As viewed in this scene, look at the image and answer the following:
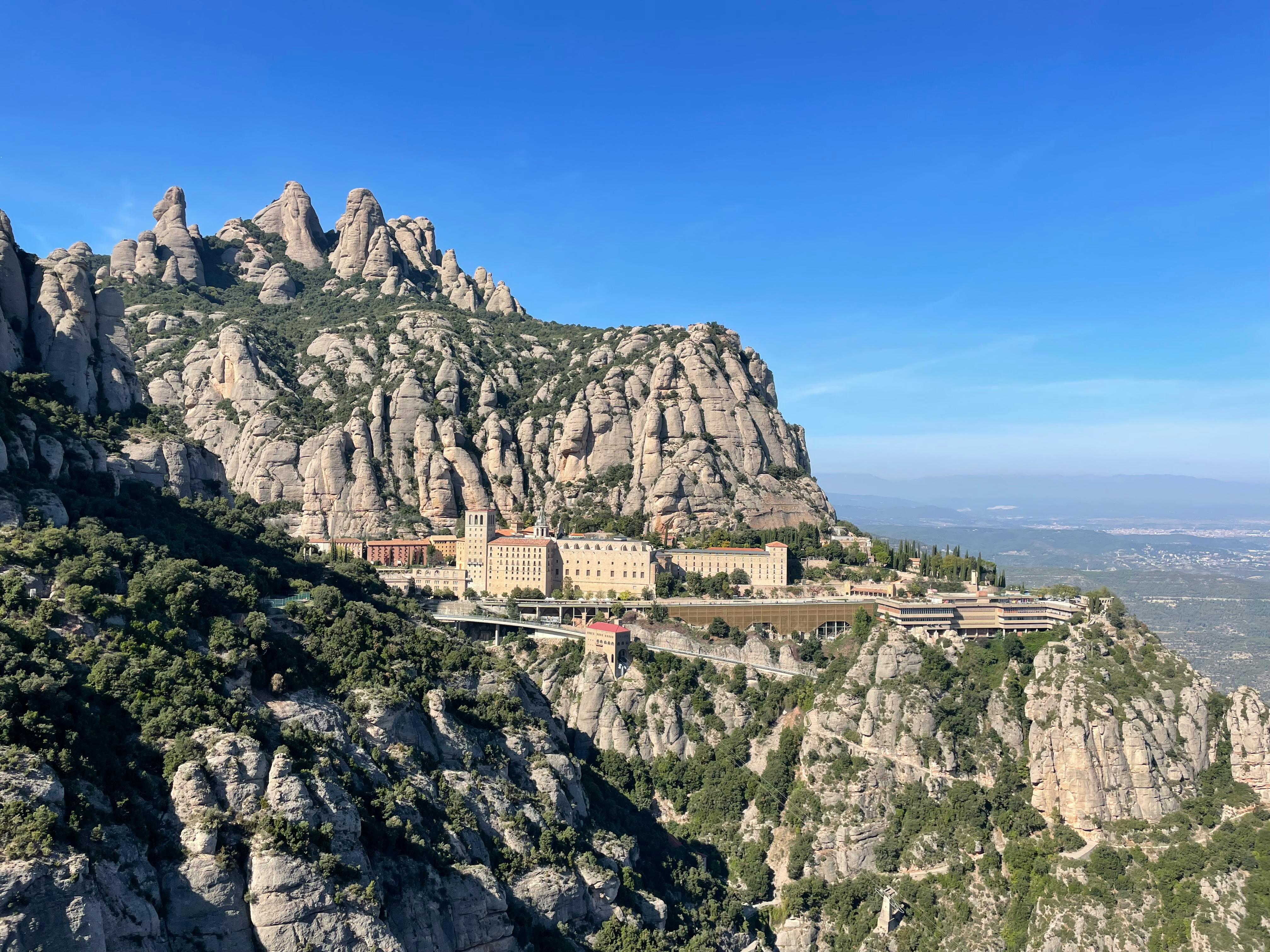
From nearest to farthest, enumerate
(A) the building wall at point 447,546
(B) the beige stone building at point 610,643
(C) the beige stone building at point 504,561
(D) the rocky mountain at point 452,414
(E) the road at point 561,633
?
1. (B) the beige stone building at point 610,643
2. (E) the road at point 561,633
3. (C) the beige stone building at point 504,561
4. (A) the building wall at point 447,546
5. (D) the rocky mountain at point 452,414

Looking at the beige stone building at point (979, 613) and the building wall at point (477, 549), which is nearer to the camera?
the beige stone building at point (979, 613)

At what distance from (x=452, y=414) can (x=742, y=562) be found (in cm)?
5423

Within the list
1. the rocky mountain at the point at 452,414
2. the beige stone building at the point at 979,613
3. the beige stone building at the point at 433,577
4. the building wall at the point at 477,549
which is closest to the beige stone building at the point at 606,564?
the building wall at the point at 477,549

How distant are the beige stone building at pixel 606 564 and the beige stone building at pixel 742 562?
511cm

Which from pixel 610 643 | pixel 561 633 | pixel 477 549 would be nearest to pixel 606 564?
pixel 561 633

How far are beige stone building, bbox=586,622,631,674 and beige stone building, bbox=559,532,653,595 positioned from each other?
44.7 feet

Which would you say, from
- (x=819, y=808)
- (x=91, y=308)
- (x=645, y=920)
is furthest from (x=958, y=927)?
(x=91, y=308)

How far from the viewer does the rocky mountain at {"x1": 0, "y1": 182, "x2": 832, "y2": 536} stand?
12850 centimetres

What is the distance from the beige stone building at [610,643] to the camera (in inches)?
3595

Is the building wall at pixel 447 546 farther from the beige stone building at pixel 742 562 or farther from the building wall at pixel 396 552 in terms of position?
the beige stone building at pixel 742 562

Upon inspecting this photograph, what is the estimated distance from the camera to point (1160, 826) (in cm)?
7281

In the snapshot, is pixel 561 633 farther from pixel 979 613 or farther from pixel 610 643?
pixel 979 613

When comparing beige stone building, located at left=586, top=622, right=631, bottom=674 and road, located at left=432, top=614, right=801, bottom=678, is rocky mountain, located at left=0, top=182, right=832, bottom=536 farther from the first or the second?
beige stone building, located at left=586, top=622, right=631, bottom=674

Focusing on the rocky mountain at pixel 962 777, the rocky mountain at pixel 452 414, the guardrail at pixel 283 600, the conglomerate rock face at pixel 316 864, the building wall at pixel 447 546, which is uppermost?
the rocky mountain at pixel 452 414
